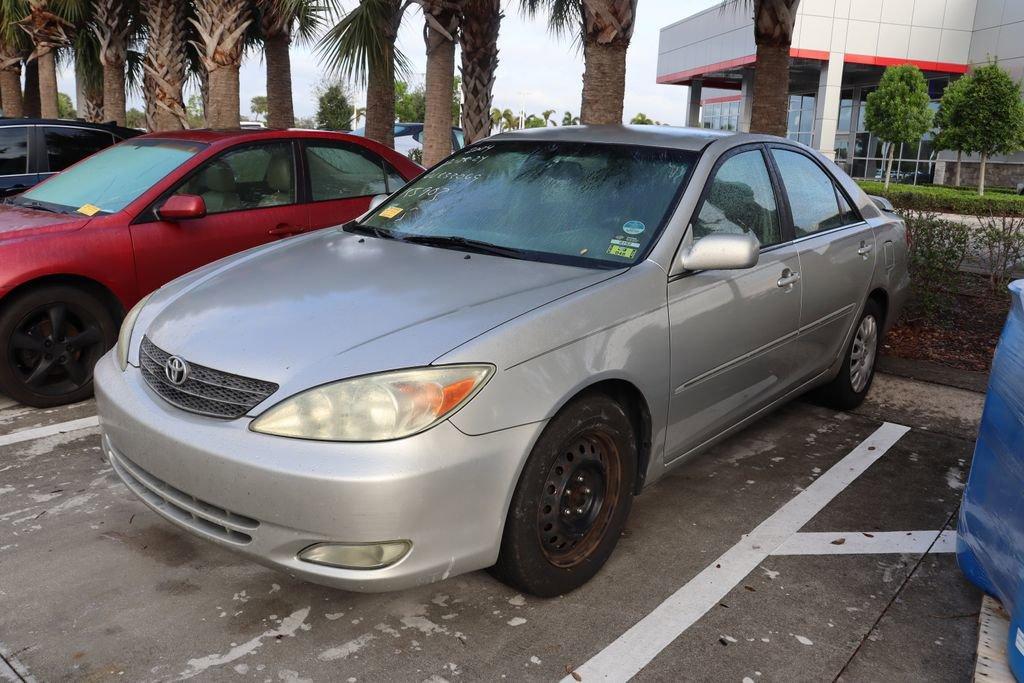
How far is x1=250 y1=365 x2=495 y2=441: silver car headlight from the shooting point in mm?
2455

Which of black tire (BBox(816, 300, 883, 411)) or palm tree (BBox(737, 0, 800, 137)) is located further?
palm tree (BBox(737, 0, 800, 137))

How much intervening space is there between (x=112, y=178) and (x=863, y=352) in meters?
4.78

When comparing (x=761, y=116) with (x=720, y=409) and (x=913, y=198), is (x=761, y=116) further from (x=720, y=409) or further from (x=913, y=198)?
(x=913, y=198)

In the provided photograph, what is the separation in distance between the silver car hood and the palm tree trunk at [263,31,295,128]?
8783 millimetres

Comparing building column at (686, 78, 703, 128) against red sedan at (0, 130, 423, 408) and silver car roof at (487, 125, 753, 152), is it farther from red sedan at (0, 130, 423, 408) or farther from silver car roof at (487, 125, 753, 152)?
silver car roof at (487, 125, 753, 152)

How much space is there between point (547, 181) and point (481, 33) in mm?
7487

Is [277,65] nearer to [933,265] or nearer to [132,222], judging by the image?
[132,222]

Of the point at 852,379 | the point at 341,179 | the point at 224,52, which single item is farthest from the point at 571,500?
the point at 224,52

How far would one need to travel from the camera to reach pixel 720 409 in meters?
3.66

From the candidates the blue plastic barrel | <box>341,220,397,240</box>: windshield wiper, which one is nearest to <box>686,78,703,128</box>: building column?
<box>341,220,397,240</box>: windshield wiper

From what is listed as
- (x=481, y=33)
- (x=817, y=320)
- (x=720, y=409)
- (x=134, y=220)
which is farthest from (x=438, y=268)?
(x=481, y=33)

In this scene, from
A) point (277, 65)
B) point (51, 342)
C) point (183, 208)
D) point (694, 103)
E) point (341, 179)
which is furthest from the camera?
point (694, 103)

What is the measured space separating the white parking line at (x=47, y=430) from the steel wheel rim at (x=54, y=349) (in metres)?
0.36

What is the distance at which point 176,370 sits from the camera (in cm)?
279
